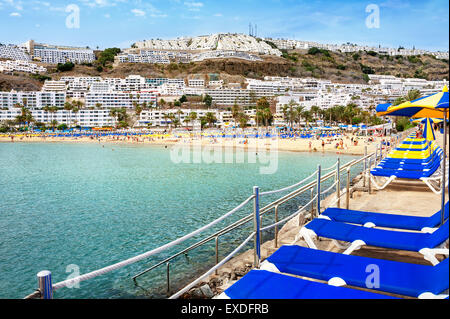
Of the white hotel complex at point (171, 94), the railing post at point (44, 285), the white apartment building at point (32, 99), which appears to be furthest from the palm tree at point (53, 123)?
the railing post at point (44, 285)

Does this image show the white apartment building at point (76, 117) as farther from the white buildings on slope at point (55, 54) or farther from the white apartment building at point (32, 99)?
the white buildings on slope at point (55, 54)

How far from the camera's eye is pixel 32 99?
387 feet

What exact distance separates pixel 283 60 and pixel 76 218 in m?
173

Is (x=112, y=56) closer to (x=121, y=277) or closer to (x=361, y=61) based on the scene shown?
(x=361, y=61)

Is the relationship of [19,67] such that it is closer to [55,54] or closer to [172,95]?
[55,54]

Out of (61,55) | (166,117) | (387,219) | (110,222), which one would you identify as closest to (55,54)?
(61,55)

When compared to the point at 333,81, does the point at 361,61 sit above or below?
above

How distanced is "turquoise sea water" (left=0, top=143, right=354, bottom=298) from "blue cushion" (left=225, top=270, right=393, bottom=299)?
12.5ft

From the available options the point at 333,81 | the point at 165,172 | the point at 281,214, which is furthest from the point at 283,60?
the point at 281,214

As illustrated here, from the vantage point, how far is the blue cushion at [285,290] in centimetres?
270

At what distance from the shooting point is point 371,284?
298 centimetres

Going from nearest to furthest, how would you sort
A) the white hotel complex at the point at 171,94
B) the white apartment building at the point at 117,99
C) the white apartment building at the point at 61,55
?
1. the white hotel complex at the point at 171,94
2. the white apartment building at the point at 117,99
3. the white apartment building at the point at 61,55

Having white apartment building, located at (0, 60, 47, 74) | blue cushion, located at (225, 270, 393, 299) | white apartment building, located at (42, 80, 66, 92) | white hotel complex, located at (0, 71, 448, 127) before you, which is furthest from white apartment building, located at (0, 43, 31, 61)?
blue cushion, located at (225, 270, 393, 299)

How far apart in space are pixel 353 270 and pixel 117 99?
126 m
